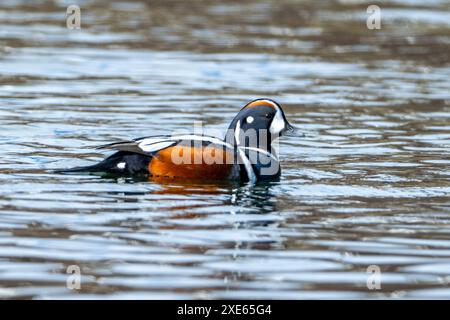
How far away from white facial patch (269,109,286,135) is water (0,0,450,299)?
1.42 ft

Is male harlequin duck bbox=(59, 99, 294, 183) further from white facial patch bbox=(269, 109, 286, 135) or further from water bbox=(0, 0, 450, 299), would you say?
white facial patch bbox=(269, 109, 286, 135)

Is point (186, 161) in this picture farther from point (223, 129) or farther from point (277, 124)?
point (223, 129)

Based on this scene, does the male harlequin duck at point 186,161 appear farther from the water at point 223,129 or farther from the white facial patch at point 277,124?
the white facial patch at point 277,124

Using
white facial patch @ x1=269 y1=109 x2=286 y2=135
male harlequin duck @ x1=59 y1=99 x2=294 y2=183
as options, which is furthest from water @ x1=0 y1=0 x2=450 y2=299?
white facial patch @ x1=269 y1=109 x2=286 y2=135

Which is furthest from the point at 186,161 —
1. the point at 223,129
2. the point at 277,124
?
the point at 223,129

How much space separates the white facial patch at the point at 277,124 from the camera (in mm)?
10945

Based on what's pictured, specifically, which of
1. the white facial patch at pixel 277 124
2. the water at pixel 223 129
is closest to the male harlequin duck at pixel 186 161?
the water at pixel 223 129

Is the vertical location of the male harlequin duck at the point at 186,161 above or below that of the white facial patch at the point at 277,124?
below

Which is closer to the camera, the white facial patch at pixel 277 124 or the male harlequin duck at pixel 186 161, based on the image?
the male harlequin duck at pixel 186 161

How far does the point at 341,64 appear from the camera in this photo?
60.0 ft

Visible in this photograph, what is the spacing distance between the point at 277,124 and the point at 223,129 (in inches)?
103

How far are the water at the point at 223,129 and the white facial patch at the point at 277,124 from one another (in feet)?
1.42
